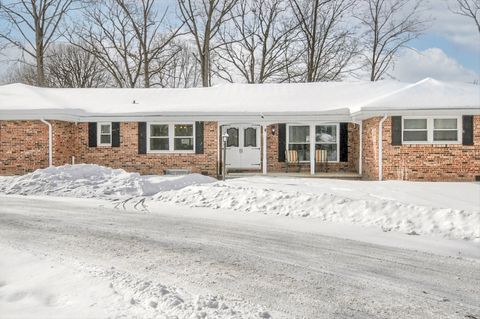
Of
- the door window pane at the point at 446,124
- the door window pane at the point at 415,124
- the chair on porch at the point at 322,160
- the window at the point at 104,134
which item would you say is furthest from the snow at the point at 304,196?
the chair on porch at the point at 322,160

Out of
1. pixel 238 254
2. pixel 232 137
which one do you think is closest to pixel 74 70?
pixel 232 137

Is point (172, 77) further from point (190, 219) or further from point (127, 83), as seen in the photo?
point (190, 219)

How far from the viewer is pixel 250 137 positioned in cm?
2214

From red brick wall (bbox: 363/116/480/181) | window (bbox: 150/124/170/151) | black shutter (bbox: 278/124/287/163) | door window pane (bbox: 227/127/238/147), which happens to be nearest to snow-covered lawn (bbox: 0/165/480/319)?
red brick wall (bbox: 363/116/480/181)

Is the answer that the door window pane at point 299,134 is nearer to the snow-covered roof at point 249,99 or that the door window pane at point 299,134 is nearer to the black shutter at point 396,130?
the snow-covered roof at point 249,99

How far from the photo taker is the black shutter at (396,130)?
59.0 ft

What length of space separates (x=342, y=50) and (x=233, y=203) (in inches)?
1138

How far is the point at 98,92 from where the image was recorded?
2505cm

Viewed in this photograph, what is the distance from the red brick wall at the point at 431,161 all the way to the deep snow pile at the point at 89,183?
6776mm

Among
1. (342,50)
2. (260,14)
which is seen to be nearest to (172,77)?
(260,14)

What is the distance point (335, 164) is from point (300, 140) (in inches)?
72.9

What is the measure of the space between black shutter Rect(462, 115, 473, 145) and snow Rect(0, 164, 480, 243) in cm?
225

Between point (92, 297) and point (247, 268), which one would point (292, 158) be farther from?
point (92, 297)

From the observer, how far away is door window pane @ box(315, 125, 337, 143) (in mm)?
21441
